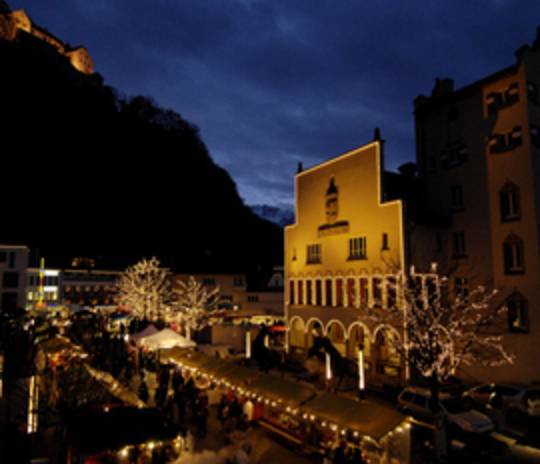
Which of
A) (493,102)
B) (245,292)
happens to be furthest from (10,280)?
(493,102)

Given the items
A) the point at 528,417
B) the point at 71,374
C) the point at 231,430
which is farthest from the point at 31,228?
the point at 528,417

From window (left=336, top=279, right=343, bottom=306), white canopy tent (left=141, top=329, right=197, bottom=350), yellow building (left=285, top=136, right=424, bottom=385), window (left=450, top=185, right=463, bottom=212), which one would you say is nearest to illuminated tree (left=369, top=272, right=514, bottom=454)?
yellow building (left=285, top=136, right=424, bottom=385)

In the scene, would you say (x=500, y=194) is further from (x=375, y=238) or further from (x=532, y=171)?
(x=375, y=238)

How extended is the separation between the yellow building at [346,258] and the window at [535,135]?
8.38 meters

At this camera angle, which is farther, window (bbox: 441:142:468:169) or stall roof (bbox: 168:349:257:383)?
window (bbox: 441:142:468:169)

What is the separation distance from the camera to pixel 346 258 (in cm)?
3173

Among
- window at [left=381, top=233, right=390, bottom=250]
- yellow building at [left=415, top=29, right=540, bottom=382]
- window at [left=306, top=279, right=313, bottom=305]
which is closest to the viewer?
yellow building at [left=415, top=29, right=540, bottom=382]

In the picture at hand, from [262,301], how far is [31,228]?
158 ft

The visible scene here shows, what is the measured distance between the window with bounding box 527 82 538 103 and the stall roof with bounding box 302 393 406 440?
22.1m

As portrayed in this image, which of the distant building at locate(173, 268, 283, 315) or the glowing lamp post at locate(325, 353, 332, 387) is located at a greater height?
the distant building at locate(173, 268, 283, 315)

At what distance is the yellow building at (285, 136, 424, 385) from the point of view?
28.0 metres

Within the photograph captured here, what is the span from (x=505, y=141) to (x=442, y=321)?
1186cm

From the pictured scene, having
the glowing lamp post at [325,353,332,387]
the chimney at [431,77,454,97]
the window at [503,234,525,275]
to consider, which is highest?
the chimney at [431,77,454,97]

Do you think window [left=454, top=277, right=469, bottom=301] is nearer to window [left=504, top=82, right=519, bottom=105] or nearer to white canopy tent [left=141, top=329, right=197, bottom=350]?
window [left=504, top=82, right=519, bottom=105]
